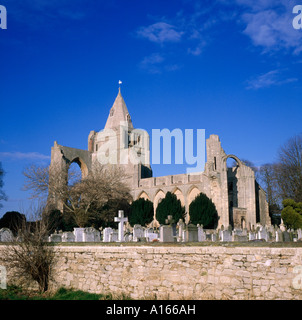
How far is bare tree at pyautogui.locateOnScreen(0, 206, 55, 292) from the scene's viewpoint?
10938mm

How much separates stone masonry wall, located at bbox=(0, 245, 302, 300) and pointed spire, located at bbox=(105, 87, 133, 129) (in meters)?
42.5

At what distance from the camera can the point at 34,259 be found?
10.9 metres

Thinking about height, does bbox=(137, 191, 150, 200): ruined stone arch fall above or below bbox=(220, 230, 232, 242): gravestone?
above

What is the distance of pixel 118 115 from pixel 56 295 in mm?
44328

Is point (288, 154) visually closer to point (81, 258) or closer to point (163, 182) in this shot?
point (163, 182)

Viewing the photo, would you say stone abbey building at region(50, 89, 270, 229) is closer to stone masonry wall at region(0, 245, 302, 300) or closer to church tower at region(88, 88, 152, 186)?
church tower at region(88, 88, 152, 186)

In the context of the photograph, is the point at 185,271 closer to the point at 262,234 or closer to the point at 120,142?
the point at 262,234

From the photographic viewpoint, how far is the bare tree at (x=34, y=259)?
10.9 meters

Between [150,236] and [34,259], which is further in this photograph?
[150,236]

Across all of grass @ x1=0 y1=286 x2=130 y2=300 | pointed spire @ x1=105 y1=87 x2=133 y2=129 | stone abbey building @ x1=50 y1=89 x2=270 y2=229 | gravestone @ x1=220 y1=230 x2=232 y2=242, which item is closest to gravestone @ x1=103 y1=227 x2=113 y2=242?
grass @ x1=0 y1=286 x2=130 y2=300

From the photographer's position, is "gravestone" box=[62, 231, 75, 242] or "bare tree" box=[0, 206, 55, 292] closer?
"bare tree" box=[0, 206, 55, 292]

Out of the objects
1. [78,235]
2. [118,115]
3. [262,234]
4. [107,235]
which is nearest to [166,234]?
[78,235]

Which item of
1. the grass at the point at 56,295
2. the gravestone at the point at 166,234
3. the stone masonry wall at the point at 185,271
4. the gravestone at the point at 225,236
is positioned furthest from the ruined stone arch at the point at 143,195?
the stone masonry wall at the point at 185,271
